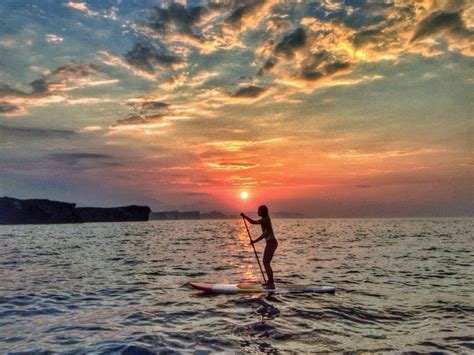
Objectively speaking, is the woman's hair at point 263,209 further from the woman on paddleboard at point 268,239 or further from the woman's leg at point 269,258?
the woman's leg at point 269,258

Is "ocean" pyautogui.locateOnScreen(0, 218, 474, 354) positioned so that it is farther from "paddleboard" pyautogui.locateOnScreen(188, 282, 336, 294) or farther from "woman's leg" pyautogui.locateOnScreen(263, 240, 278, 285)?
"woman's leg" pyautogui.locateOnScreen(263, 240, 278, 285)

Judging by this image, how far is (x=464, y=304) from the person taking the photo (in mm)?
13492

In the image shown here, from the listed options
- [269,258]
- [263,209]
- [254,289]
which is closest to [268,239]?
[269,258]

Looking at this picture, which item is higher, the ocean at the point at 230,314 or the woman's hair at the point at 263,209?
the woman's hair at the point at 263,209

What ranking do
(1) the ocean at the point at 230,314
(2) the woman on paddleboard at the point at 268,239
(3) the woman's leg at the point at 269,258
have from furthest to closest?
1. (2) the woman on paddleboard at the point at 268,239
2. (3) the woman's leg at the point at 269,258
3. (1) the ocean at the point at 230,314

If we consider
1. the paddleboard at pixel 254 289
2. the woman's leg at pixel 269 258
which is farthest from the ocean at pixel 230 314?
the woman's leg at pixel 269 258

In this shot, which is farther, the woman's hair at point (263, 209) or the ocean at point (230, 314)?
the woman's hair at point (263, 209)

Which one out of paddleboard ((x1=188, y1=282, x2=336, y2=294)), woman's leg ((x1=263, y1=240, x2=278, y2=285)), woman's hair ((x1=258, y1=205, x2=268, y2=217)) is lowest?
paddleboard ((x1=188, y1=282, x2=336, y2=294))

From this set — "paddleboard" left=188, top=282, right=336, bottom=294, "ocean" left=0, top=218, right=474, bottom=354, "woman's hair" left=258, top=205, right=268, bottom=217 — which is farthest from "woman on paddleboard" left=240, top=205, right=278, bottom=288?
"ocean" left=0, top=218, right=474, bottom=354

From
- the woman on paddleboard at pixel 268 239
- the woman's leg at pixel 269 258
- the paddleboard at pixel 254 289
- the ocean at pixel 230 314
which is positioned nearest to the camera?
the ocean at pixel 230 314

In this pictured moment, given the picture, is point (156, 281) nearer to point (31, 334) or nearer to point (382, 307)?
point (31, 334)

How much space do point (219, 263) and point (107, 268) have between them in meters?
8.15

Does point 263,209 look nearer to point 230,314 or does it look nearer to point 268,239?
point 268,239

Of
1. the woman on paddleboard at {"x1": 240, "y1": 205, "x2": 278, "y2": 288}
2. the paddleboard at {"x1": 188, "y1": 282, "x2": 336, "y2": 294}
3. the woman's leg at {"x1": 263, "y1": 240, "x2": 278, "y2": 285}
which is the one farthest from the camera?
the woman on paddleboard at {"x1": 240, "y1": 205, "x2": 278, "y2": 288}
